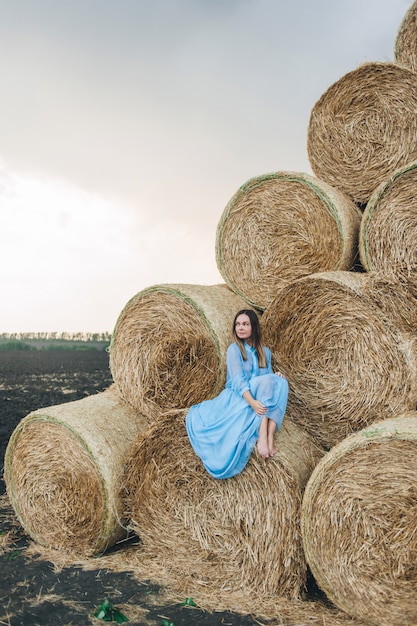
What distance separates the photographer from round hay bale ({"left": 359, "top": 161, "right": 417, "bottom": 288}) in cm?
482

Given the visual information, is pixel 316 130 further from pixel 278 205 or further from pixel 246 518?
pixel 246 518

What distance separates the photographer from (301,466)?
4.33 metres

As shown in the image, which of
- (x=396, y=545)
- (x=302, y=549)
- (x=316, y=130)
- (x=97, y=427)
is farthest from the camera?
(x=316, y=130)

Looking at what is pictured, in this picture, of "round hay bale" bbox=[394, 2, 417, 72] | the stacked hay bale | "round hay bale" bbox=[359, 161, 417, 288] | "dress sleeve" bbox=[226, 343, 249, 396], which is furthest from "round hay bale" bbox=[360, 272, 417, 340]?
"round hay bale" bbox=[394, 2, 417, 72]

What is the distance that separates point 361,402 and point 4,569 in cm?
293

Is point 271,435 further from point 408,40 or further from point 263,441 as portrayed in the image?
point 408,40

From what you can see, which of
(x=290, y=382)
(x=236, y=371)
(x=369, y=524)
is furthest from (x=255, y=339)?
(x=369, y=524)

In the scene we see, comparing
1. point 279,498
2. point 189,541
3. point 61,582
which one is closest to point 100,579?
point 61,582

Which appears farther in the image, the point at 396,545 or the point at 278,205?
the point at 278,205

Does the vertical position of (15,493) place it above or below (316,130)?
below

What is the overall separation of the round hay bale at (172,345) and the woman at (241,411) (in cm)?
34

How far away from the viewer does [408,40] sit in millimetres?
6516

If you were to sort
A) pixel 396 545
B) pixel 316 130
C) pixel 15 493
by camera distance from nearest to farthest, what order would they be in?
pixel 396 545 < pixel 15 493 < pixel 316 130

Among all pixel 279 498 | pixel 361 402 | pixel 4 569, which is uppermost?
pixel 361 402
